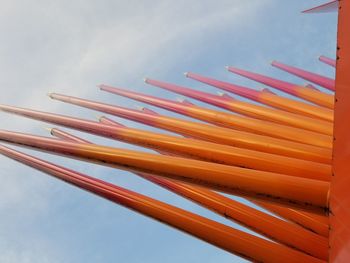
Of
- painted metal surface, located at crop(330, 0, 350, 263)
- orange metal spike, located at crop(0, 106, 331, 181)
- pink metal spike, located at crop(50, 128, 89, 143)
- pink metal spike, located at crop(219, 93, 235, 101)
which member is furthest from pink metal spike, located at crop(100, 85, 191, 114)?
painted metal surface, located at crop(330, 0, 350, 263)

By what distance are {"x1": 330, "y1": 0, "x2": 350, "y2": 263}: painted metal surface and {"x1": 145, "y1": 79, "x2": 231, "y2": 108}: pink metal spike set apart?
9290 millimetres

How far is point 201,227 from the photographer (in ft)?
23.7

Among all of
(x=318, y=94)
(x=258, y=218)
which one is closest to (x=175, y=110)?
(x=318, y=94)

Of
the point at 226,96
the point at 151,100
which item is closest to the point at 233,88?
the point at 226,96

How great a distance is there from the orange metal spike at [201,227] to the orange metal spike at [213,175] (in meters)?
1.42

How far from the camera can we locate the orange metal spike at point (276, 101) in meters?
12.6

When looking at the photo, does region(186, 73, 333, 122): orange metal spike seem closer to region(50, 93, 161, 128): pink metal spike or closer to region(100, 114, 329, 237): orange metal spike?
region(50, 93, 161, 128): pink metal spike

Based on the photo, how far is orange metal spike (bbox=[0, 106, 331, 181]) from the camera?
6031mm

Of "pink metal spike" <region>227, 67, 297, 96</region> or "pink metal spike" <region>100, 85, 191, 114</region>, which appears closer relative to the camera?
"pink metal spike" <region>100, 85, 191, 114</region>

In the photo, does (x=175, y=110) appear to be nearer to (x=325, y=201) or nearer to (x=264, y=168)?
(x=264, y=168)

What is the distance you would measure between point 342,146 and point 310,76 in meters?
13.0

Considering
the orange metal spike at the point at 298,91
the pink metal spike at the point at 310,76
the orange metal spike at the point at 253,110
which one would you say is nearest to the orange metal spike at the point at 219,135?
the orange metal spike at the point at 253,110

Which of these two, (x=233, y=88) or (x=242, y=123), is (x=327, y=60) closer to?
(x=233, y=88)

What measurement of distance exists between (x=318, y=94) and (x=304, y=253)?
8.16 m
